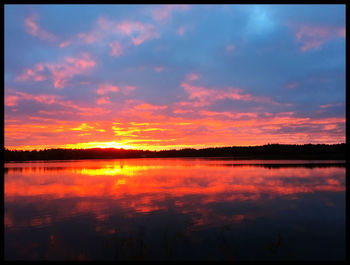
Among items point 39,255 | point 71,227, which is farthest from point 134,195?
point 39,255

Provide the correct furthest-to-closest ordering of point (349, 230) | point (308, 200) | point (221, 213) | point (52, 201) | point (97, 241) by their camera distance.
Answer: point (52, 201), point (308, 200), point (221, 213), point (349, 230), point (97, 241)

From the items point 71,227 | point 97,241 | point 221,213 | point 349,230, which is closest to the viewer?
point 97,241

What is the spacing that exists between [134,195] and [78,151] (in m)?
180

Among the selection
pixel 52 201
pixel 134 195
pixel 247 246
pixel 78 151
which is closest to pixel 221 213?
pixel 247 246

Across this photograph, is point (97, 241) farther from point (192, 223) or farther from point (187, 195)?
point (187, 195)

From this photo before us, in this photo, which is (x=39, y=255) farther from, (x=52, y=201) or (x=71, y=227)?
(x=52, y=201)

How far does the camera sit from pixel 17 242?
13359 millimetres

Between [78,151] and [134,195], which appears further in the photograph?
[78,151]

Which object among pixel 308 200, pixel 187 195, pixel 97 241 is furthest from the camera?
pixel 187 195

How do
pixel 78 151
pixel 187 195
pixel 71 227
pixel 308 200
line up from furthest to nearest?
pixel 78 151, pixel 187 195, pixel 308 200, pixel 71 227

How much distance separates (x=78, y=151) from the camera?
192m
